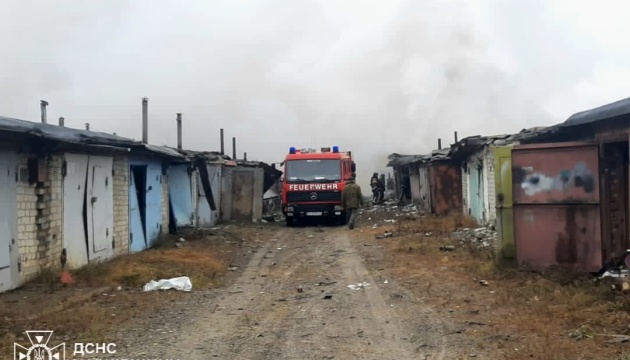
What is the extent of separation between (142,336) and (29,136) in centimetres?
374

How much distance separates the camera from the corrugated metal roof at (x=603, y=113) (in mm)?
7531

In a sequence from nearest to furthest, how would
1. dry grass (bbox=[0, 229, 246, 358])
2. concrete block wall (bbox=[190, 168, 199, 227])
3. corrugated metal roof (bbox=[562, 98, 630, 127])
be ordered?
1. dry grass (bbox=[0, 229, 246, 358])
2. corrugated metal roof (bbox=[562, 98, 630, 127])
3. concrete block wall (bbox=[190, 168, 199, 227])

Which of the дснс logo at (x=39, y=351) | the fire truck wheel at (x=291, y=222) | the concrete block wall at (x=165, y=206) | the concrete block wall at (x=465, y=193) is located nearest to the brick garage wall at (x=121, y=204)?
the concrete block wall at (x=165, y=206)

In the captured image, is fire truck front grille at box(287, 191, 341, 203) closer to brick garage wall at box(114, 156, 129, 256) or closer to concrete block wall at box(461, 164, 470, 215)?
concrete block wall at box(461, 164, 470, 215)

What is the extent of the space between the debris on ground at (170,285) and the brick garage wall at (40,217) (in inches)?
68.0

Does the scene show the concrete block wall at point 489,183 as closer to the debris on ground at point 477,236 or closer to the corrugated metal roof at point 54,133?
the debris on ground at point 477,236

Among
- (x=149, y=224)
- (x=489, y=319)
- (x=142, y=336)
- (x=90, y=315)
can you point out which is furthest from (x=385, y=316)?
(x=149, y=224)

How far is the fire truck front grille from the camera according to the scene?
66.0ft

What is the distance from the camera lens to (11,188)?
8602 millimetres

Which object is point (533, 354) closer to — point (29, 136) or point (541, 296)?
point (541, 296)

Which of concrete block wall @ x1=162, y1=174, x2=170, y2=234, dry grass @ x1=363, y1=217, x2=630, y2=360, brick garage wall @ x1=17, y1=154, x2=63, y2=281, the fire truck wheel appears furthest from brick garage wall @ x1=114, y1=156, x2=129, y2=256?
the fire truck wheel

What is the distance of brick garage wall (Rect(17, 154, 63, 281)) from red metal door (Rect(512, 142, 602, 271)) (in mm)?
7348

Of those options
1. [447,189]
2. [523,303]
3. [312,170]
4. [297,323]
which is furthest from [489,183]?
[297,323]

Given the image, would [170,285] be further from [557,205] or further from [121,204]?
[557,205]
